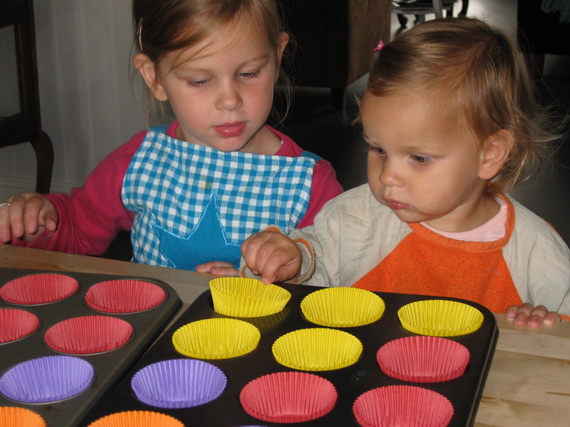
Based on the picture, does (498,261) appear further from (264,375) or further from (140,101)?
(140,101)

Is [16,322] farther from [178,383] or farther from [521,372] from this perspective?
[521,372]

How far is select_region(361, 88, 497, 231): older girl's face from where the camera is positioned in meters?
0.98

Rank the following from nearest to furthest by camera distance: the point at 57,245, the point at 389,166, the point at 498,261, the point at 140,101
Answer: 1. the point at 389,166
2. the point at 498,261
3. the point at 57,245
4. the point at 140,101

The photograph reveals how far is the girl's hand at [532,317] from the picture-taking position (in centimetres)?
83

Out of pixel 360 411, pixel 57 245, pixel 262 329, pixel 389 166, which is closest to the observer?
pixel 360 411

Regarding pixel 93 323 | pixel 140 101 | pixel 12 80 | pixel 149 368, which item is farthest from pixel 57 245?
pixel 140 101

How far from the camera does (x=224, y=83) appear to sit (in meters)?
1.18

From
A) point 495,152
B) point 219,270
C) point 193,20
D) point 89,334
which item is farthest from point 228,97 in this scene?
point 89,334

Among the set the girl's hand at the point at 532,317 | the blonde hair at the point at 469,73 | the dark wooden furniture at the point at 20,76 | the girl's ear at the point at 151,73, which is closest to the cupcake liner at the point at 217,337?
the girl's hand at the point at 532,317

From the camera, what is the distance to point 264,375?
692 millimetres

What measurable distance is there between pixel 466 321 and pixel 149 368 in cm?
33

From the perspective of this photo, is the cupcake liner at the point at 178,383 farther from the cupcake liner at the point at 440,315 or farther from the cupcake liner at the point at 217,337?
the cupcake liner at the point at 440,315

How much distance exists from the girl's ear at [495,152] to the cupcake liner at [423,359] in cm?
38

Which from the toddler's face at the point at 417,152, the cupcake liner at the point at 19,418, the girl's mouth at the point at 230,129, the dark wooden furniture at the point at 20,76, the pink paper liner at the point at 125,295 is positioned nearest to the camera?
the cupcake liner at the point at 19,418
